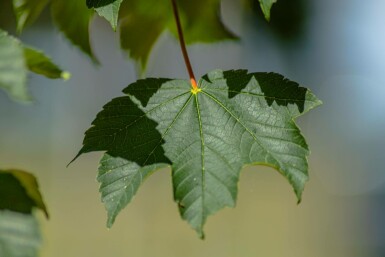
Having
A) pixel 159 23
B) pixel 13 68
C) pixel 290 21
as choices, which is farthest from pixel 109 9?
pixel 290 21

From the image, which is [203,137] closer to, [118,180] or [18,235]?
[118,180]

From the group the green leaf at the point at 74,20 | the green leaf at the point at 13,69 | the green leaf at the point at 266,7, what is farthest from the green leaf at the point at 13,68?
the green leaf at the point at 74,20

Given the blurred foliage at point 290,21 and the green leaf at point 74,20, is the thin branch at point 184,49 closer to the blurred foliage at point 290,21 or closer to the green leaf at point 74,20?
the green leaf at point 74,20

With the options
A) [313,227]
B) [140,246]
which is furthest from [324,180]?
[140,246]

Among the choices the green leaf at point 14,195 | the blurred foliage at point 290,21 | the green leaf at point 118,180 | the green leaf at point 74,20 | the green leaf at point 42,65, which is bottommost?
the green leaf at point 14,195

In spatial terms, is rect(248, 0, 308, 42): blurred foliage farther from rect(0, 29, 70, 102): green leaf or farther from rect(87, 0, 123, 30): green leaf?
rect(0, 29, 70, 102): green leaf

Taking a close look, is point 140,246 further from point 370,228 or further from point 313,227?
point 370,228
